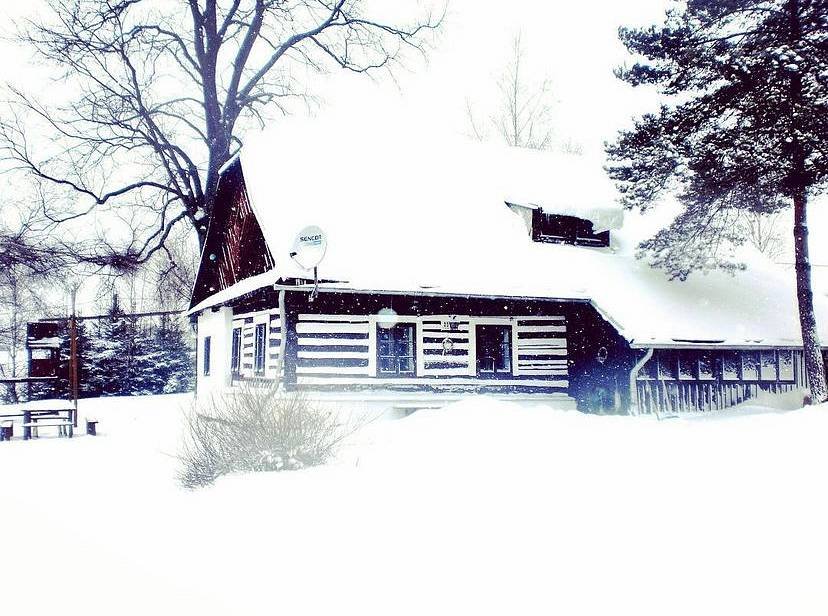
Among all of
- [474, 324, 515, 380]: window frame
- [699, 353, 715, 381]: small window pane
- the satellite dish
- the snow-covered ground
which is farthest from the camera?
[699, 353, 715, 381]: small window pane

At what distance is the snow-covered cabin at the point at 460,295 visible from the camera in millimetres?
15836

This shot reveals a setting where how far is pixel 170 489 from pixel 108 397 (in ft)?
74.1

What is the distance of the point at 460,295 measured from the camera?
15.7 m

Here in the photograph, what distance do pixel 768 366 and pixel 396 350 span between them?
967 cm

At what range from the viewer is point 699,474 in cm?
865

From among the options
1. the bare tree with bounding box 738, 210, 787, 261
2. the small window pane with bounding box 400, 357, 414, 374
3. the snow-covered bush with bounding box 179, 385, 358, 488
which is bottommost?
the snow-covered bush with bounding box 179, 385, 358, 488

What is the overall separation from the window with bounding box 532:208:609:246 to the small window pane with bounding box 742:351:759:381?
4509 mm

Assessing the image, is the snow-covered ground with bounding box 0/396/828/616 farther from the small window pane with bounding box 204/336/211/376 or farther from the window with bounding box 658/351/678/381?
the small window pane with bounding box 204/336/211/376

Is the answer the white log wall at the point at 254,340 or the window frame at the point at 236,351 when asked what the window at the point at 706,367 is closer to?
the white log wall at the point at 254,340

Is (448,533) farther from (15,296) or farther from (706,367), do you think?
(15,296)

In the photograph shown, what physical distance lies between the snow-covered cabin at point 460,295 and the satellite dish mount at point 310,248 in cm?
44

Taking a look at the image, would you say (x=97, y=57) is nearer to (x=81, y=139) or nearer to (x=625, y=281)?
(x=81, y=139)

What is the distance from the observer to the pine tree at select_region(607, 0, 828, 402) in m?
14.6

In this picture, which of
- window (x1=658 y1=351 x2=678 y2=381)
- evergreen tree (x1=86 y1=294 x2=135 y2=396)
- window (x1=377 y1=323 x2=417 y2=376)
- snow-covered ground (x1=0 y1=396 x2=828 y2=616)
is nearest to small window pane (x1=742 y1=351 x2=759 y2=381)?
window (x1=658 y1=351 x2=678 y2=381)
